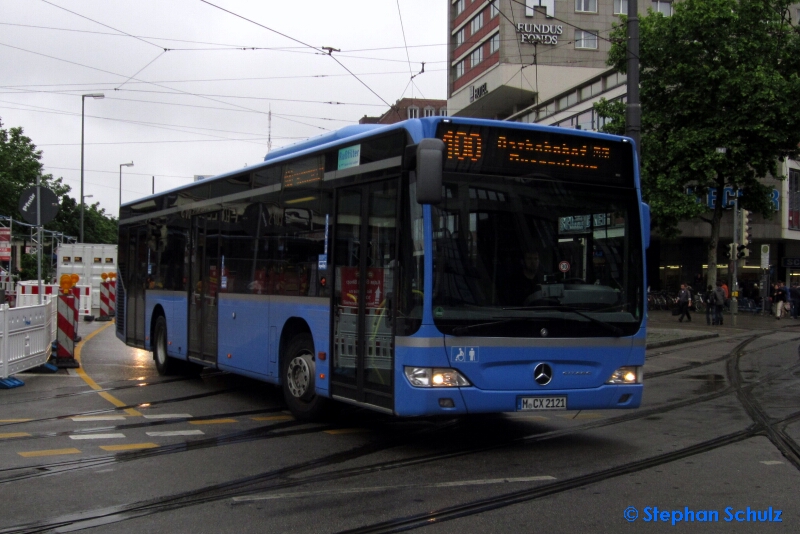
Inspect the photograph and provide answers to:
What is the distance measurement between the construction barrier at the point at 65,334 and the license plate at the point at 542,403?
9716 millimetres

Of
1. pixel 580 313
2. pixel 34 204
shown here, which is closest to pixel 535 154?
pixel 580 313

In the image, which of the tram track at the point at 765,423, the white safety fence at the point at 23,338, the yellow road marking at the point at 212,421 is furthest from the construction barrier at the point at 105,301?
the tram track at the point at 765,423

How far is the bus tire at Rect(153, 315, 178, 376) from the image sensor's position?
13727 mm

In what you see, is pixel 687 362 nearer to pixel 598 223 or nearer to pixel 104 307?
pixel 598 223

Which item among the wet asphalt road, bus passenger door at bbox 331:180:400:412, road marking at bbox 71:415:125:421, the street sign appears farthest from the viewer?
the street sign

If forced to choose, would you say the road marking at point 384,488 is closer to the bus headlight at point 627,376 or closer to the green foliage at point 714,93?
the bus headlight at point 627,376

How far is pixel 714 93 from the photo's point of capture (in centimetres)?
3578

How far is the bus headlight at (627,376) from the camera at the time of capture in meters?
8.02

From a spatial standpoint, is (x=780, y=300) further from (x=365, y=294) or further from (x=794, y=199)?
(x=365, y=294)

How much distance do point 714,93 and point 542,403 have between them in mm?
31691

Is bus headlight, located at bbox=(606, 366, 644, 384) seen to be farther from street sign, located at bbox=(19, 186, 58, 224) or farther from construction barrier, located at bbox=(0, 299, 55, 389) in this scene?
street sign, located at bbox=(19, 186, 58, 224)

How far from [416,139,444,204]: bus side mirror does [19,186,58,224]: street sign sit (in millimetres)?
10629

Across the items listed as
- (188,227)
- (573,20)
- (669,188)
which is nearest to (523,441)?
(188,227)

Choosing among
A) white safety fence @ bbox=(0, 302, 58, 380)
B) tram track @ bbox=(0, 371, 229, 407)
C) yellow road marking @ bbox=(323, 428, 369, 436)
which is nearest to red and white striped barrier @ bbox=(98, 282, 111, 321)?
white safety fence @ bbox=(0, 302, 58, 380)
